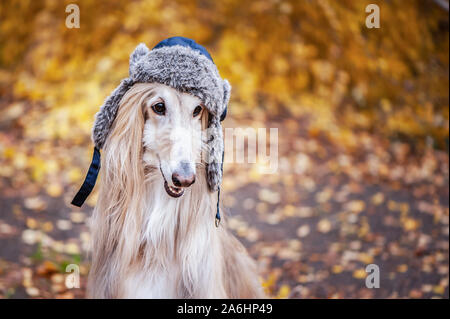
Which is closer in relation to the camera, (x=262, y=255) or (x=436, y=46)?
(x=262, y=255)

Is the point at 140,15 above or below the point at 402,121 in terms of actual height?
above

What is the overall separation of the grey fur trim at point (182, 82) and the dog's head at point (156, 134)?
37mm

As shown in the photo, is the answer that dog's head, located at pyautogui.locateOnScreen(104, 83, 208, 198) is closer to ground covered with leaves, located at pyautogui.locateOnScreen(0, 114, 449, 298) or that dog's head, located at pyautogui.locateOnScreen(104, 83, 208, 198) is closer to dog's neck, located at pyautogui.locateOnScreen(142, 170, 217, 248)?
dog's neck, located at pyautogui.locateOnScreen(142, 170, 217, 248)

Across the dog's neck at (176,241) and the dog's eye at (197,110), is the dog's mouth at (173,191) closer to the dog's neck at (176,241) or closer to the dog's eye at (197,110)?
the dog's neck at (176,241)

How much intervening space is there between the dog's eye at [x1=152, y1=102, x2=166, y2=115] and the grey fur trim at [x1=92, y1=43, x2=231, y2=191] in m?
0.11

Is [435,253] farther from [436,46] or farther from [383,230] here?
[436,46]

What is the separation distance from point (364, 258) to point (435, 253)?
0.74 meters

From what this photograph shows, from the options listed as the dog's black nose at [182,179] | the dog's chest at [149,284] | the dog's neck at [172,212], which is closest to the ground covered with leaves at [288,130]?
the dog's chest at [149,284]

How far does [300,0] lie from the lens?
26.0 feet

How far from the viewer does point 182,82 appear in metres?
2.12
